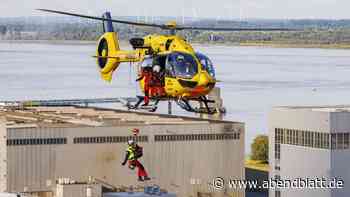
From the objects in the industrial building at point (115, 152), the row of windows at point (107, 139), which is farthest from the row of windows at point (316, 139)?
the row of windows at point (107, 139)

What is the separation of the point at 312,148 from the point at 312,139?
0.43m

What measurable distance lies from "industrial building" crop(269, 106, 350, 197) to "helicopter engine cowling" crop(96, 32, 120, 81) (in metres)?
8.13

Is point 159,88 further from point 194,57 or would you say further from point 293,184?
point 293,184

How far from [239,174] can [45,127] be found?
9468mm

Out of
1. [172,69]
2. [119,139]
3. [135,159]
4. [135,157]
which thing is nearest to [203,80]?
[172,69]

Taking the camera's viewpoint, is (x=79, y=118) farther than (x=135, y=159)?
Yes

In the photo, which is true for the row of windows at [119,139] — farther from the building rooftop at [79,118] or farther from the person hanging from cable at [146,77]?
the person hanging from cable at [146,77]

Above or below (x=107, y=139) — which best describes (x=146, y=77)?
above

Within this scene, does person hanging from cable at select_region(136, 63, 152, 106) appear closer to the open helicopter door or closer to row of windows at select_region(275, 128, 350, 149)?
the open helicopter door

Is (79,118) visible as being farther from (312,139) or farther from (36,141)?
(312,139)

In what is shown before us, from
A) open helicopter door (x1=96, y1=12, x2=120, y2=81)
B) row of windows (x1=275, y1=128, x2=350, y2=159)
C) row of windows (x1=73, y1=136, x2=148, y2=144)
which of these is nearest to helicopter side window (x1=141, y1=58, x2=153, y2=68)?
open helicopter door (x1=96, y1=12, x2=120, y2=81)

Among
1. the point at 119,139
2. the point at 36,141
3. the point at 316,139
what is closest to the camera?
the point at 36,141

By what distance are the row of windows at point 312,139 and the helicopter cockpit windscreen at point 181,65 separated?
33.3ft

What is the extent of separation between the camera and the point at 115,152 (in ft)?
200
